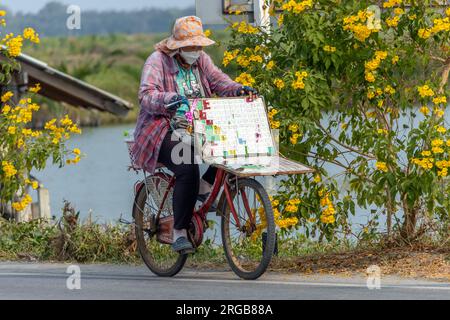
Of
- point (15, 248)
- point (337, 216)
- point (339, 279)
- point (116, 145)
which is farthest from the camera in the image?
point (116, 145)

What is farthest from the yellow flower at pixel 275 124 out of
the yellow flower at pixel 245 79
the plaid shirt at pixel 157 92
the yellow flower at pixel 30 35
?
the yellow flower at pixel 30 35

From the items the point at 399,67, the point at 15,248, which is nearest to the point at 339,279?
the point at 399,67

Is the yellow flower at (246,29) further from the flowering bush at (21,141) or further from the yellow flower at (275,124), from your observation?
the flowering bush at (21,141)

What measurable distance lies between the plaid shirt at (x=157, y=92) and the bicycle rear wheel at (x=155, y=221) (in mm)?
319

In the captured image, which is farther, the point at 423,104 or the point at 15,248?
the point at 15,248

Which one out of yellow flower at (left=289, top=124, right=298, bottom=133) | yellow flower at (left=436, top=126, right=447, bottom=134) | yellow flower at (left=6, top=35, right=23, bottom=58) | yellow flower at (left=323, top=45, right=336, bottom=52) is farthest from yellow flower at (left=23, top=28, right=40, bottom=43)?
yellow flower at (left=436, top=126, right=447, bottom=134)

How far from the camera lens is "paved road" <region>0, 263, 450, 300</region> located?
25.7 ft

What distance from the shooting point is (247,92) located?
878 centimetres

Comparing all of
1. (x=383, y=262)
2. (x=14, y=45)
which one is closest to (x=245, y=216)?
(x=383, y=262)

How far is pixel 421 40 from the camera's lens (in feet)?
30.5

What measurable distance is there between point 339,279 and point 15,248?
3.49 meters

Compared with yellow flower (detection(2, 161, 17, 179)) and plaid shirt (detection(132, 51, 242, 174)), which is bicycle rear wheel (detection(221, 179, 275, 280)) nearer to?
plaid shirt (detection(132, 51, 242, 174))
